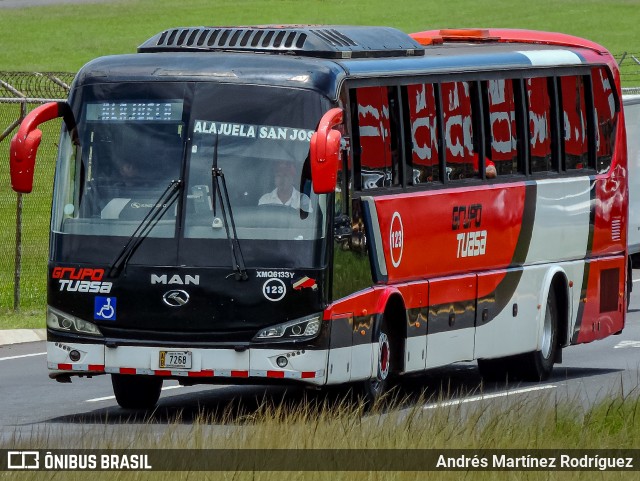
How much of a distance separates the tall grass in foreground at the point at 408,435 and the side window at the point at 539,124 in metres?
5.89

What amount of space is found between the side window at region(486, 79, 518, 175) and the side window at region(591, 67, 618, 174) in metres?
2.02

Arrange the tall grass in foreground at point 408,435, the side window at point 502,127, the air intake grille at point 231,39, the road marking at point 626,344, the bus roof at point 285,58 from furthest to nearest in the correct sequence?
1. the road marking at point 626,344
2. the side window at point 502,127
3. the air intake grille at point 231,39
4. the bus roof at point 285,58
5. the tall grass in foreground at point 408,435

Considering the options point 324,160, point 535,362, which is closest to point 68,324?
point 324,160

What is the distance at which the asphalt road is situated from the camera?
49.7 feet

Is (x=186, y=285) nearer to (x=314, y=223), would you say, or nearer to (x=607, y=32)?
(x=314, y=223)

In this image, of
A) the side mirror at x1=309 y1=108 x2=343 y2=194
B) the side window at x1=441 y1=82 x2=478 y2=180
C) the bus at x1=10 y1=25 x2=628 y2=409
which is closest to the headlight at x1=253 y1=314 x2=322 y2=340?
the bus at x1=10 y1=25 x2=628 y2=409

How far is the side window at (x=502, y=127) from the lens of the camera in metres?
18.1

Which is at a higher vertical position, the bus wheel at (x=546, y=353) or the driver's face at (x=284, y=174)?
the driver's face at (x=284, y=174)

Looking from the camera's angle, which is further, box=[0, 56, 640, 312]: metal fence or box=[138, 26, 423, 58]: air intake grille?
box=[0, 56, 640, 312]: metal fence

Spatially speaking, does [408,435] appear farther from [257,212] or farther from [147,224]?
[147,224]

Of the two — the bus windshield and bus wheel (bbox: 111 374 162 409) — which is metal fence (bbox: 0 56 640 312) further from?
the bus windshield

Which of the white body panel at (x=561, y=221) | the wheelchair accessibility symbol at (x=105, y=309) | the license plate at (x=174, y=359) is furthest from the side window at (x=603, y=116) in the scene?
the wheelchair accessibility symbol at (x=105, y=309)

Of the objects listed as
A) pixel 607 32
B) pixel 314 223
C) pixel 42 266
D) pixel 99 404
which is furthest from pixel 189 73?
pixel 607 32

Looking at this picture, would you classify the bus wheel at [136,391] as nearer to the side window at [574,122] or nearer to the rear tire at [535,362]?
the rear tire at [535,362]
